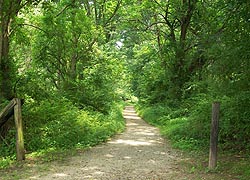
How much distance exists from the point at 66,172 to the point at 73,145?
10.3 ft

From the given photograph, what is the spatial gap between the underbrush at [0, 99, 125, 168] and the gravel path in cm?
95

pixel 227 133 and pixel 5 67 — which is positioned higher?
pixel 5 67

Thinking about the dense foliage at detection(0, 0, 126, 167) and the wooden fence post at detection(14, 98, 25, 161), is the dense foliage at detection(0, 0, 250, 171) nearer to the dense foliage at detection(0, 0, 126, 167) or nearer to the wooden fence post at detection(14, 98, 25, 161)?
A: the dense foliage at detection(0, 0, 126, 167)

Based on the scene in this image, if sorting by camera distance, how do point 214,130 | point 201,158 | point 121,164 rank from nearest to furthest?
1. point 214,130
2. point 121,164
3. point 201,158

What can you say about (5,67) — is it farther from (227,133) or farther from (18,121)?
(227,133)

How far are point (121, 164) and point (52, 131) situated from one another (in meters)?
3.77

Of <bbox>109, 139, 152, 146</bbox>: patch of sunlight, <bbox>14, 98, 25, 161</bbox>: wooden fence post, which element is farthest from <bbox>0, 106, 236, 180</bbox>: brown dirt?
<bbox>14, 98, 25, 161</bbox>: wooden fence post

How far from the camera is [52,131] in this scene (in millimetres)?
10766

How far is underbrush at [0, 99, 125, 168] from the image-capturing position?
9.83 m

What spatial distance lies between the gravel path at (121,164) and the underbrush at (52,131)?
0.95 meters

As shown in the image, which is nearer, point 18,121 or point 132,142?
point 18,121

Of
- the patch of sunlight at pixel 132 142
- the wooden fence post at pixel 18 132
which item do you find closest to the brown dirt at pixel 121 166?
the patch of sunlight at pixel 132 142

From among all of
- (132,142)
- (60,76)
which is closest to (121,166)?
(132,142)

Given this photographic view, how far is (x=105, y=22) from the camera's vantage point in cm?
2073
